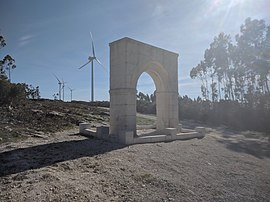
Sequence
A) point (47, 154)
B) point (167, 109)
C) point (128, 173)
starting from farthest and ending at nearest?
1. point (167, 109)
2. point (47, 154)
3. point (128, 173)

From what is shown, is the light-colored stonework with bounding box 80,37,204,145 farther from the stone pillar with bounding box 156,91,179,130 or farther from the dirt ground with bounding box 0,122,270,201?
the stone pillar with bounding box 156,91,179,130

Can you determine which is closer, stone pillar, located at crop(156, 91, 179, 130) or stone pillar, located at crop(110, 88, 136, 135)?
stone pillar, located at crop(110, 88, 136, 135)

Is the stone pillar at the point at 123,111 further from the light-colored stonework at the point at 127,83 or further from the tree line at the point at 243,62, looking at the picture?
the tree line at the point at 243,62

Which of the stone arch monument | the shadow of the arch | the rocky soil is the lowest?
the rocky soil

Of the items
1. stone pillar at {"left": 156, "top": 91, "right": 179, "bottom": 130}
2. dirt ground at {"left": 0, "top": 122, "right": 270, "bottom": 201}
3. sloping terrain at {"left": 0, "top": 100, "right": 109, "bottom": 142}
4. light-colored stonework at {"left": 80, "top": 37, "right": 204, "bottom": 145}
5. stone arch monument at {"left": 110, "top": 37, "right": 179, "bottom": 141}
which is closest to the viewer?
dirt ground at {"left": 0, "top": 122, "right": 270, "bottom": 201}

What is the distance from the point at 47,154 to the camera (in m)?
8.19

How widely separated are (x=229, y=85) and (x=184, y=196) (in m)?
29.6

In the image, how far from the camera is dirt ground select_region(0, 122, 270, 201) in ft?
17.3

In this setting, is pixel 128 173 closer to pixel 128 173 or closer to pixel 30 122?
pixel 128 173

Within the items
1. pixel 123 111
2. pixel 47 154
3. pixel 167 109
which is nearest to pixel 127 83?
pixel 123 111

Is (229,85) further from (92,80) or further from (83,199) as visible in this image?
A: (83,199)

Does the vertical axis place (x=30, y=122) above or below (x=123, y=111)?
below

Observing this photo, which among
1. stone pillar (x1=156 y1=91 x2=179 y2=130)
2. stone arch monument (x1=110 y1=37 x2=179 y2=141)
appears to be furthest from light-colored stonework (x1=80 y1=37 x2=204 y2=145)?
stone pillar (x1=156 y1=91 x2=179 y2=130)

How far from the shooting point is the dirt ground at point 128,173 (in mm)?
5285
